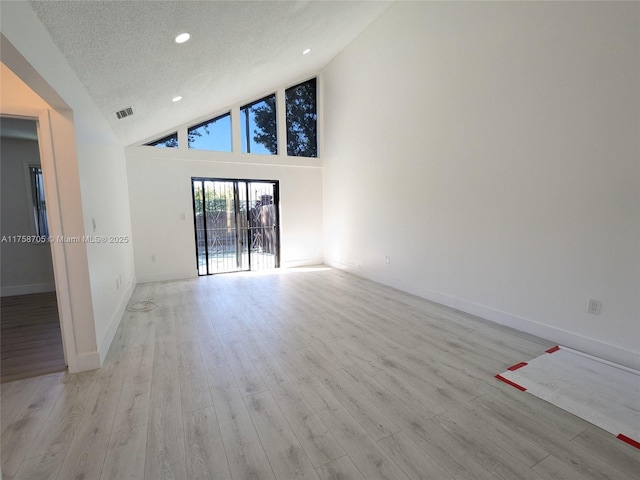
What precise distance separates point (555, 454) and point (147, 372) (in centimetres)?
273

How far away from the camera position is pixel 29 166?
174 inches

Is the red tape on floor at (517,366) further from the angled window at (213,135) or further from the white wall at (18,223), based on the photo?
the white wall at (18,223)

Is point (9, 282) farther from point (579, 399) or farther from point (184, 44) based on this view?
point (579, 399)

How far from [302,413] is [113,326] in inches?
91.6

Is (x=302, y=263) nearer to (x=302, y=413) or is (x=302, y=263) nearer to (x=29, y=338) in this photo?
(x=29, y=338)

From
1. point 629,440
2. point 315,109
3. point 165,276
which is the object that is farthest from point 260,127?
point 629,440

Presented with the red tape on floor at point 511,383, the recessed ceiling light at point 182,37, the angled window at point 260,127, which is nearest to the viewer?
the red tape on floor at point 511,383

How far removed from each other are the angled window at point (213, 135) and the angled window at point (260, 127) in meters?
0.29

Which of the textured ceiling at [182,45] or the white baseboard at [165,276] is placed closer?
the textured ceiling at [182,45]

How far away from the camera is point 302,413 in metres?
1.81

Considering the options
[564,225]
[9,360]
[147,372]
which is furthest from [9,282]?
[564,225]

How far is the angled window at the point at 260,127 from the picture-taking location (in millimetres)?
5754

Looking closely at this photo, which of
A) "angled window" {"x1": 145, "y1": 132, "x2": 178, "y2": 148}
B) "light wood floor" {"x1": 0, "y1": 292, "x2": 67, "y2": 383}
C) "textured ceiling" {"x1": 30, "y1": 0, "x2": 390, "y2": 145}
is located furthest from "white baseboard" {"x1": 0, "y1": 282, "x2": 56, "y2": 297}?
"angled window" {"x1": 145, "y1": 132, "x2": 178, "y2": 148}

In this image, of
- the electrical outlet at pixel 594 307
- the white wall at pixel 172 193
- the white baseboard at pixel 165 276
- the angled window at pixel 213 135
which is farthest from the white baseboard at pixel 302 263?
the electrical outlet at pixel 594 307
